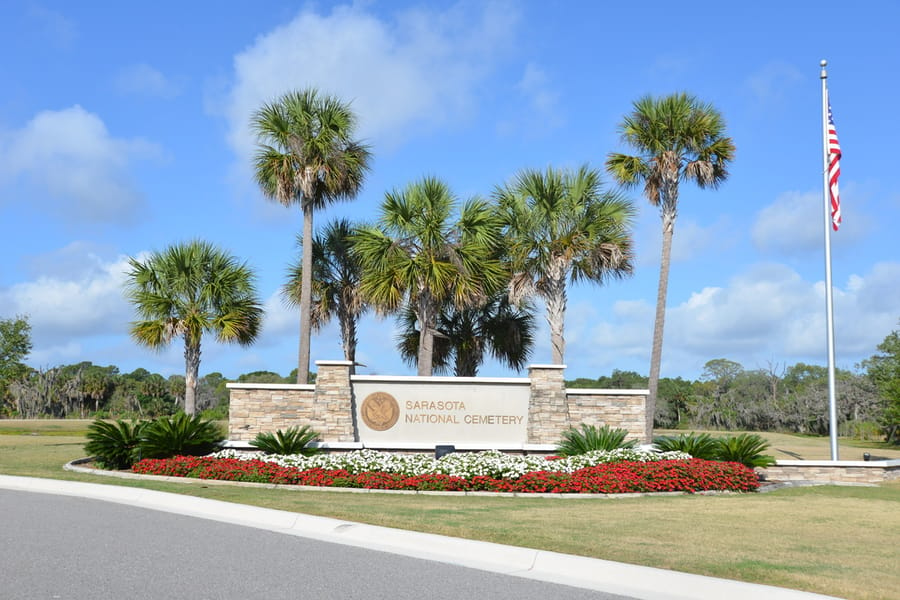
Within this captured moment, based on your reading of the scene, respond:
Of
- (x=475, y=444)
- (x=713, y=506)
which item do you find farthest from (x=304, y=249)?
(x=713, y=506)

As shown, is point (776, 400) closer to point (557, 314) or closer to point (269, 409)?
point (557, 314)

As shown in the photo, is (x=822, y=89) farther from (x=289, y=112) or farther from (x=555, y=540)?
(x=555, y=540)

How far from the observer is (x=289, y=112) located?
85.5 ft

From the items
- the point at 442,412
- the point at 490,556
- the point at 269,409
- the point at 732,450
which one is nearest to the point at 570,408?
the point at 442,412

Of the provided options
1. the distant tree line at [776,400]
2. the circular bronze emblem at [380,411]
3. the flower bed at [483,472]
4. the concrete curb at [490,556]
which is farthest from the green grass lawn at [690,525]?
the distant tree line at [776,400]

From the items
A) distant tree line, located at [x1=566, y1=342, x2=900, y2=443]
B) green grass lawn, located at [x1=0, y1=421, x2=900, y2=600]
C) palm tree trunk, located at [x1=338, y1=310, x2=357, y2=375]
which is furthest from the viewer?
distant tree line, located at [x1=566, y1=342, x2=900, y2=443]

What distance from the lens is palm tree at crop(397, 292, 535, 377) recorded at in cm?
2867

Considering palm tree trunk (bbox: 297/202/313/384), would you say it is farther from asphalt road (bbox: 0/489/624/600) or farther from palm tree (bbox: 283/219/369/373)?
asphalt road (bbox: 0/489/624/600)

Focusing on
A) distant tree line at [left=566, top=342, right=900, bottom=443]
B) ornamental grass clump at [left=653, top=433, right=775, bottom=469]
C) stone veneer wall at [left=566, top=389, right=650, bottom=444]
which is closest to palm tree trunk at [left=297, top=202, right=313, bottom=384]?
stone veneer wall at [left=566, top=389, right=650, bottom=444]

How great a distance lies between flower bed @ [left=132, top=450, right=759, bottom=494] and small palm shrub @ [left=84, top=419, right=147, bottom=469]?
2.84 feet

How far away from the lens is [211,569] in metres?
7.23

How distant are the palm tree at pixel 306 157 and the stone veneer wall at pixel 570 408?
8.36m

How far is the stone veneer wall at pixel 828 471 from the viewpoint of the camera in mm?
18531

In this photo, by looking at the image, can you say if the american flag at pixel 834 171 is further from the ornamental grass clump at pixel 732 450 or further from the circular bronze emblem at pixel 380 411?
the circular bronze emblem at pixel 380 411
